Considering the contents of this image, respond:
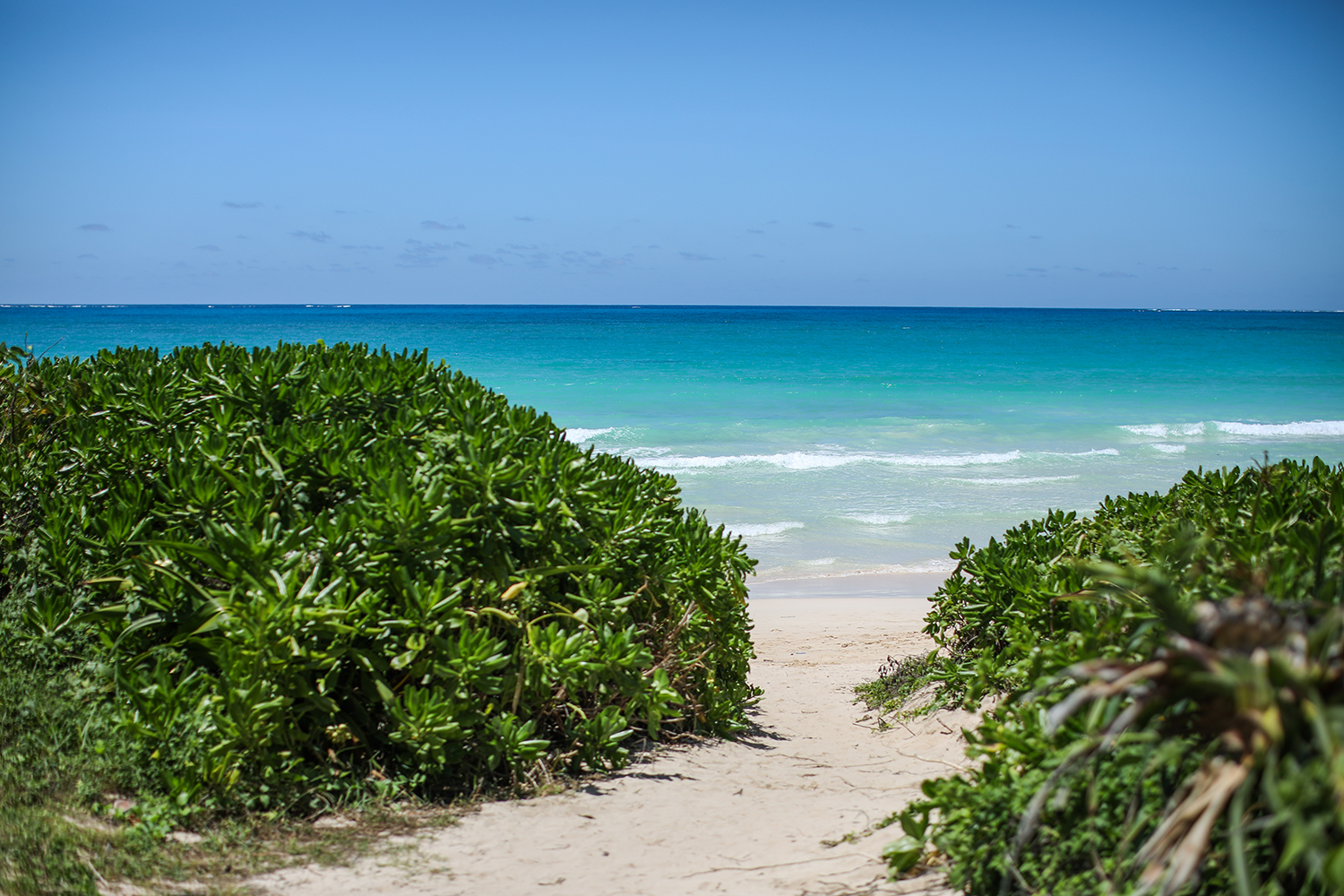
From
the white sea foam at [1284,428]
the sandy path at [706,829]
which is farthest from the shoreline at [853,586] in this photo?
the white sea foam at [1284,428]

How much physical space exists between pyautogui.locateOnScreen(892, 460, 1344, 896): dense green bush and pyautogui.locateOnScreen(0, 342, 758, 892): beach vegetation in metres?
1.55

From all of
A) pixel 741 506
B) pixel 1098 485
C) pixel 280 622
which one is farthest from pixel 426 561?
pixel 1098 485

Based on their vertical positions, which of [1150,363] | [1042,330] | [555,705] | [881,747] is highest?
[1042,330]

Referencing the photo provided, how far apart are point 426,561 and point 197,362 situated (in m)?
2.36

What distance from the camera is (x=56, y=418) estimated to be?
5156 mm

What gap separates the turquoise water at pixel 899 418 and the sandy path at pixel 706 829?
5.71m

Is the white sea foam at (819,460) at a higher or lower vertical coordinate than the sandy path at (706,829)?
higher

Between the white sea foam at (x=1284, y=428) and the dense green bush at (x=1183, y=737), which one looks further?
the white sea foam at (x=1284, y=428)

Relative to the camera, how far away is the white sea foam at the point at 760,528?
474 inches

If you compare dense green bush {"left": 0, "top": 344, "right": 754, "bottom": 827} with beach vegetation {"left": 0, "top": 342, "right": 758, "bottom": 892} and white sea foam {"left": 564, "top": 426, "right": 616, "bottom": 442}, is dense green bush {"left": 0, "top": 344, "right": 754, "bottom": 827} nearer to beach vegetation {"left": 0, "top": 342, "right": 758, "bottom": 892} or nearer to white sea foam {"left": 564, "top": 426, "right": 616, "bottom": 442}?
beach vegetation {"left": 0, "top": 342, "right": 758, "bottom": 892}

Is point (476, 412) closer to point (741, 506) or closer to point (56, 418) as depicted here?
point (56, 418)

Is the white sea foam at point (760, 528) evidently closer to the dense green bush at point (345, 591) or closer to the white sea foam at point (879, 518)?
the white sea foam at point (879, 518)

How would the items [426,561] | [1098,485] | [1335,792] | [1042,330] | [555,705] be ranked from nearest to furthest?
[1335,792]
[426,561]
[555,705]
[1098,485]
[1042,330]

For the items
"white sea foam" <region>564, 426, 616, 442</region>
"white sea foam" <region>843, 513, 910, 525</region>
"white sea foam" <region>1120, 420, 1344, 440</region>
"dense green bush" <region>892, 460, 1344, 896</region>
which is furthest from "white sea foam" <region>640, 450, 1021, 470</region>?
"dense green bush" <region>892, 460, 1344, 896</region>
